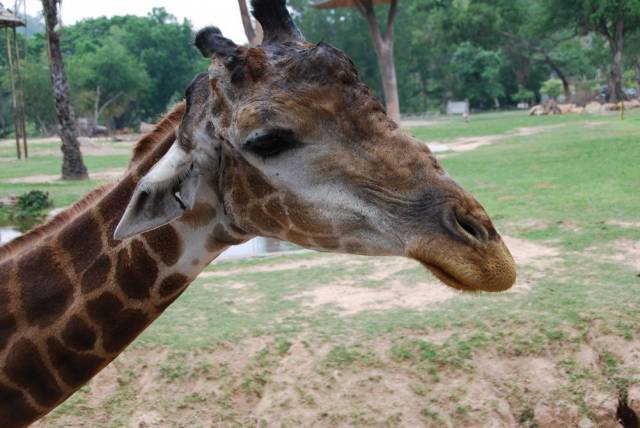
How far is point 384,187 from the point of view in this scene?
8.45 feet

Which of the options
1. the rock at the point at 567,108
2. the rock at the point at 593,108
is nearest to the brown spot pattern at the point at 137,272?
the rock at the point at 593,108

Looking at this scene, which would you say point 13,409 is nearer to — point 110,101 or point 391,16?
point 391,16

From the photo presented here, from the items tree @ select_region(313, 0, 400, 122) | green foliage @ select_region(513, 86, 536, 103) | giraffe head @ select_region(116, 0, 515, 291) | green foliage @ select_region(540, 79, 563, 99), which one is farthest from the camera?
green foliage @ select_region(513, 86, 536, 103)

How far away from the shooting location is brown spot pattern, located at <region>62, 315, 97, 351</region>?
9.73 ft

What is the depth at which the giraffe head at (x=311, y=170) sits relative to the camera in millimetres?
2504

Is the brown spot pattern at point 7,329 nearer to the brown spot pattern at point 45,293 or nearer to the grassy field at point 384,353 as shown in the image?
the brown spot pattern at point 45,293

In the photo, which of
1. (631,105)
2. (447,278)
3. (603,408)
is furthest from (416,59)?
(447,278)

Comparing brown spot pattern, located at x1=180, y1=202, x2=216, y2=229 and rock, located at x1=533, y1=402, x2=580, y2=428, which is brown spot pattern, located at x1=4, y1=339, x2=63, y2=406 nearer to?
brown spot pattern, located at x1=180, y1=202, x2=216, y2=229

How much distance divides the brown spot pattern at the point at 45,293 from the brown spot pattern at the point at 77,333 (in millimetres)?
72

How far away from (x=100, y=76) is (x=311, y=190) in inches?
2601

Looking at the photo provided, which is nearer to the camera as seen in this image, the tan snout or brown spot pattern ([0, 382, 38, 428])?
the tan snout

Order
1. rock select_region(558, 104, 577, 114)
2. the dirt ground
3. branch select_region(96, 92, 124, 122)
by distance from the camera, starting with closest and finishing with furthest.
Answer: the dirt ground
rock select_region(558, 104, 577, 114)
branch select_region(96, 92, 124, 122)

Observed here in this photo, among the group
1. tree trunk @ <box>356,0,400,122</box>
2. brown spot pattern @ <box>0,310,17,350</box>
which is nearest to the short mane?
brown spot pattern @ <box>0,310,17,350</box>

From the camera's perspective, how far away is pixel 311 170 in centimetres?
264
